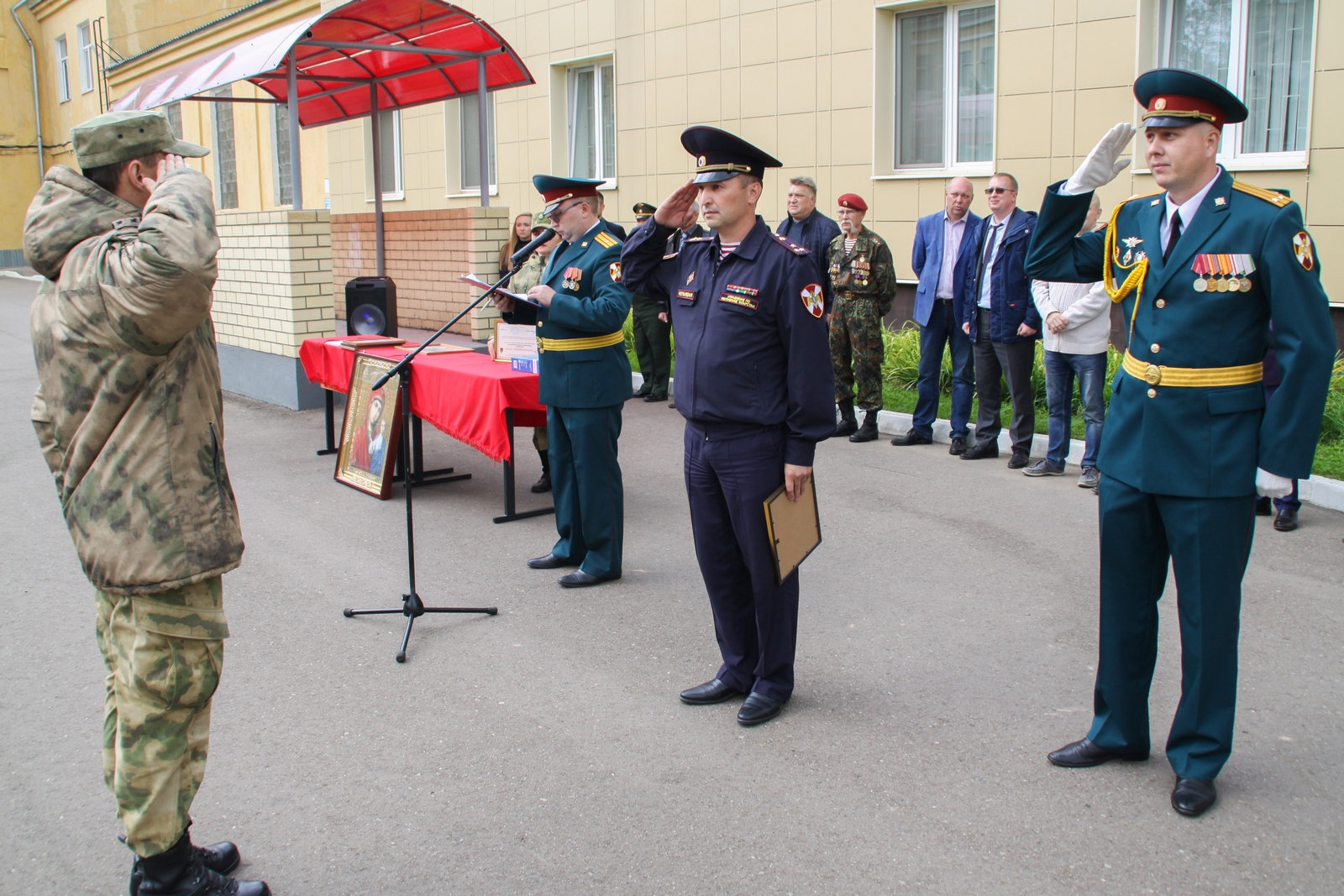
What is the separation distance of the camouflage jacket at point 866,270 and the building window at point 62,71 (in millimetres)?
36032

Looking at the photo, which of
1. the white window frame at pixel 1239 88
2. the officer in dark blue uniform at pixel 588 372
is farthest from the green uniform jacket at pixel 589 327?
the white window frame at pixel 1239 88

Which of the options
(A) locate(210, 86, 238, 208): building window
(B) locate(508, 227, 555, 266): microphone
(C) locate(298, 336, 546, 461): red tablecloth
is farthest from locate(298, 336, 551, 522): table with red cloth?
(A) locate(210, 86, 238, 208): building window

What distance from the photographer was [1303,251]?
10.9 feet

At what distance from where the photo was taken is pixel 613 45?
14891 millimetres

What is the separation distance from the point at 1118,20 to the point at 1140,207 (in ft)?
24.1

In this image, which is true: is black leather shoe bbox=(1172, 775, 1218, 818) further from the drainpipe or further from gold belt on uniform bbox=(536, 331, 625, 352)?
the drainpipe

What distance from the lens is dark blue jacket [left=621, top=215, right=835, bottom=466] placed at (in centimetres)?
397

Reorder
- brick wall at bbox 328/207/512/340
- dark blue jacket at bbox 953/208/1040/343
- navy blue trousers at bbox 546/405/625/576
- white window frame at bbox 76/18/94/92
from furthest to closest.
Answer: white window frame at bbox 76/18/94/92 < brick wall at bbox 328/207/512/340 < dark blue jacket at bbox 953/208/1040/343 < navy blue trousers at bbox 546/405/625/576

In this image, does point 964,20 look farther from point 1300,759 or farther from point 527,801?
point 527,801

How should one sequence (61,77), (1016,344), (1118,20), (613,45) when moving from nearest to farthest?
(1016,344)
(1118,20)
(613,45)
(61,77)

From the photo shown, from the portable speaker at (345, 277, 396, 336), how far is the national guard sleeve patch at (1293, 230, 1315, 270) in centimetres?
854

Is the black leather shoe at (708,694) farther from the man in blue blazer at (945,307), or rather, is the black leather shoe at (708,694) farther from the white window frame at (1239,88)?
the white window frame at (1239,88)

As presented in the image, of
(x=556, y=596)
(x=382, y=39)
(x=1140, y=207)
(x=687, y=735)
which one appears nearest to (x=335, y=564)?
(x=556, y=596)

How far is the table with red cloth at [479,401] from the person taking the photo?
22.2 ft
